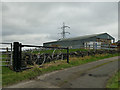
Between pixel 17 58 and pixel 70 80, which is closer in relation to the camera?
pixel 70 80

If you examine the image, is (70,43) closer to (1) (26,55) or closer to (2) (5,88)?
(1) (26,55)

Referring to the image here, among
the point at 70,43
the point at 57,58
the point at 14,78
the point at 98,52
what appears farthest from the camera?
the point at 70,43

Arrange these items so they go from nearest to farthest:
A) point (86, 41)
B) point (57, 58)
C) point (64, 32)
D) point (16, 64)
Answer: point (16, 64) < point (57, 58) < point (86, 41) < point (64, 32)

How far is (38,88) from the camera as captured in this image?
3.29 metres

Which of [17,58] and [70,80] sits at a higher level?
[17,58]

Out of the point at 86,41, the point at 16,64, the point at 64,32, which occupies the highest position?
the point at 64,32

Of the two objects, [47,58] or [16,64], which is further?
[47,58]

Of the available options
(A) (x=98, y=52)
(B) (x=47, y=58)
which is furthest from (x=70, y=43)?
(B) (x=47, y=58)

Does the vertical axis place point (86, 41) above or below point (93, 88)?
above

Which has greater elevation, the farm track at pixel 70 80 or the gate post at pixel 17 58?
the gate post at pixel 17 58

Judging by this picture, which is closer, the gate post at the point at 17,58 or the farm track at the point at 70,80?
the farm track at the point at 70,80

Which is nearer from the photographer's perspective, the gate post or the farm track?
the farm track

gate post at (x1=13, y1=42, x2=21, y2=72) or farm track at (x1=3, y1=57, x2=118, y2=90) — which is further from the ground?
gate post at (x1=13, y1=42, x2=21, y2=72)

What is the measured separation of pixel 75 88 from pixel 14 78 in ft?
8.94
